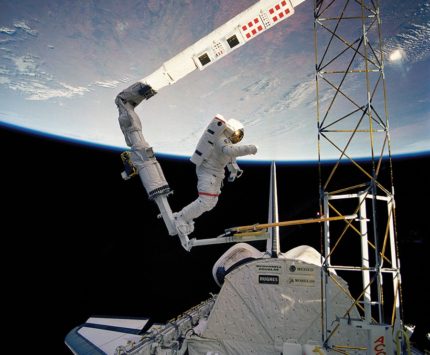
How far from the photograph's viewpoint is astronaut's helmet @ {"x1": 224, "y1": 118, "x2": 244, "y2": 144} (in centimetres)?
668

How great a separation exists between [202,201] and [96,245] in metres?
9.83

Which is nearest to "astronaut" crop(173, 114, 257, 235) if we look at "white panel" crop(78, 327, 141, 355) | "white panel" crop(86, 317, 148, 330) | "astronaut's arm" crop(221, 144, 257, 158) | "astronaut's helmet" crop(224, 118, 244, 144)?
"astronaut's helmet" crop(224, 118, 244, 144)

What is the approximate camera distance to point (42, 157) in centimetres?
1241

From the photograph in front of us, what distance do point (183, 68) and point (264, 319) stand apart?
600 centimetres

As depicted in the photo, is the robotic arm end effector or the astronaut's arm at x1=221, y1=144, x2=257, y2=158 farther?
the robotic arm end effector

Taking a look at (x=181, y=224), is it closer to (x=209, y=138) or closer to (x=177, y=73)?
(x=209, y=138)

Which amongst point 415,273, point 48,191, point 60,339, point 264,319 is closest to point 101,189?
point 48,191

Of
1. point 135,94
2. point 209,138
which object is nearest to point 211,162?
point 209,138

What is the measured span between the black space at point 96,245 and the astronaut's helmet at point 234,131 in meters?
7.65

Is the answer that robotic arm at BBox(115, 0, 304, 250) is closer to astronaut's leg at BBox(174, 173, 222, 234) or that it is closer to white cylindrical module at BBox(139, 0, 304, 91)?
white cylindrical module at BBox(139, 0, 304, 91)

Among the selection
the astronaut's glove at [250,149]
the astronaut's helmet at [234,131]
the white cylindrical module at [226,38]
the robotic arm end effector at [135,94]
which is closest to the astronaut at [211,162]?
the astronaut's helmet at [234,131]

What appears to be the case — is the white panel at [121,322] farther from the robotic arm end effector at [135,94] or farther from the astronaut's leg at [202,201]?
the robotic arm end effector at [135,94]

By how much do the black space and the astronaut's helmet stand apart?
765 centimetres

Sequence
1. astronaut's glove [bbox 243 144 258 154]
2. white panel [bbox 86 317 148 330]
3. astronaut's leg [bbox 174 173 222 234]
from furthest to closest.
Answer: white panel [bbox 86 317 148 330], astronaut's leg [bbox 174 173 222 234], astronaut's glove [bbox 243 144 258 154]
